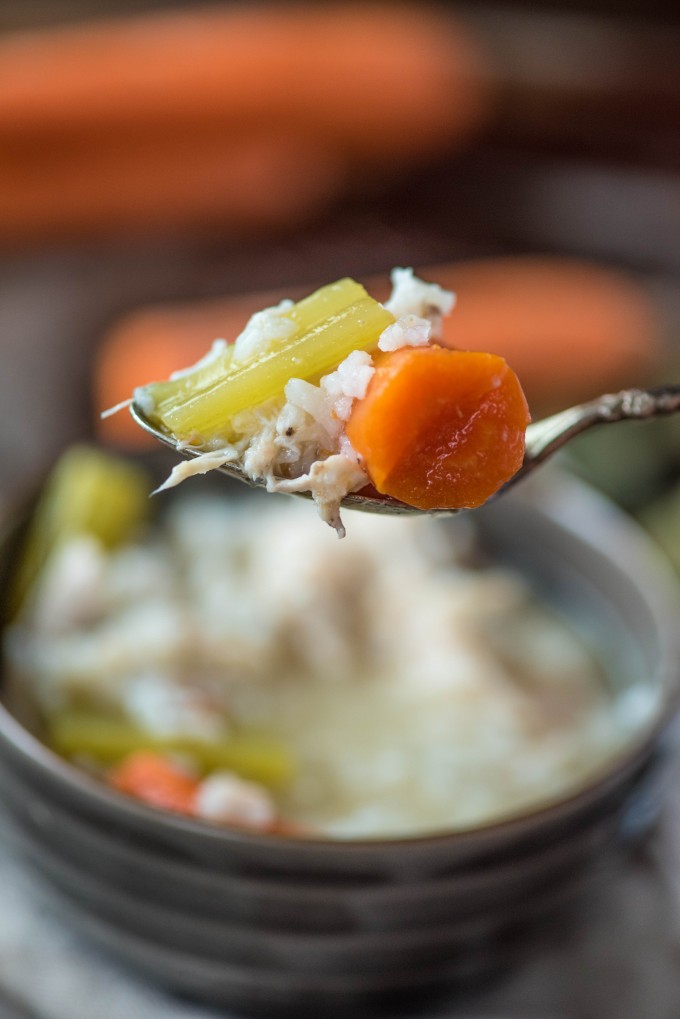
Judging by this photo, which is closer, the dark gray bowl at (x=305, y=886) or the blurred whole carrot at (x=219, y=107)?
the dark gray bowl at (x=305, y=886)

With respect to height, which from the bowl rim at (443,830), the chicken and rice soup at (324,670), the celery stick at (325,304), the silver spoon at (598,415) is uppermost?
the celery stick at (325,304)

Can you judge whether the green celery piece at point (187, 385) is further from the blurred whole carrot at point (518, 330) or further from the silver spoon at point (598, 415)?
the blurred whole carrot at point (518, 330)

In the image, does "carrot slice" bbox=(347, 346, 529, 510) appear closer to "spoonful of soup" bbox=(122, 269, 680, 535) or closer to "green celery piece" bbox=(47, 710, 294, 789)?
"spoonful of soup" bbox=(122, 269, 680, 535)

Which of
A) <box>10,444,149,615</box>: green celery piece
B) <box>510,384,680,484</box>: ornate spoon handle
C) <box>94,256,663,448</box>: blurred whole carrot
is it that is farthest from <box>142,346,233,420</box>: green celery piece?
<box>94,256,663,448</box>: blurred whole carrot

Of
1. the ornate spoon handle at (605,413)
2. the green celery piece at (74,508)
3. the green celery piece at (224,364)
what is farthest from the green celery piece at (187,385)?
the green celery piece at (74,508)

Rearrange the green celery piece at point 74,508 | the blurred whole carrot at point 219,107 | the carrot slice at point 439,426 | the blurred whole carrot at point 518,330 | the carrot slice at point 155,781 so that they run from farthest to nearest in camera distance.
Answer: the blurred whole carrot at point 219,107, the blurred whole carrot at point 518,330, the green celery piece at point 74,508, the carrot slice at point 155,781, the carrot slice at point 439,426

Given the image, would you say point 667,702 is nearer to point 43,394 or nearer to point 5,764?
point 5,764
